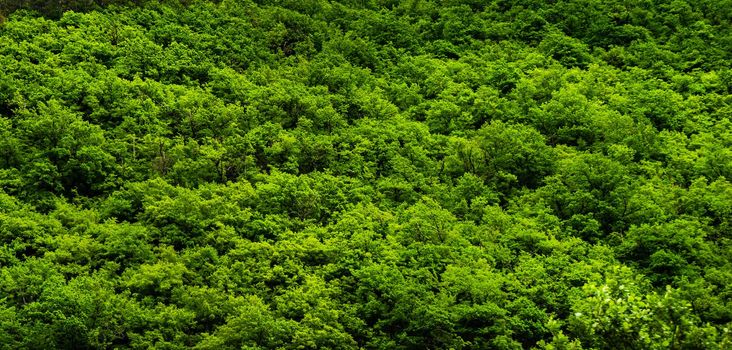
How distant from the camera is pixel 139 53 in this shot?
52688 millimetres

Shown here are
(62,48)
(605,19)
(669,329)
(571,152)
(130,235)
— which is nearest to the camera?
(669,329)

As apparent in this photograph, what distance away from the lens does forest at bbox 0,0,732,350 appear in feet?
109

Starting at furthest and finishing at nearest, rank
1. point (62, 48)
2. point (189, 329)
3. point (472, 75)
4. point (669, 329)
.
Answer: point (472, 75) → point (62, 48) → point (189, 329) → point (669, 329)

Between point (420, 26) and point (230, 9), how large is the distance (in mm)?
15057

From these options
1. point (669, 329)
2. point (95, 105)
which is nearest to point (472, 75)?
point (95, 105)

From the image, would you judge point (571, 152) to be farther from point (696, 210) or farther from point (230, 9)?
point (230, 9)

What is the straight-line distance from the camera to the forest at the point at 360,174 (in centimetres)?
3331

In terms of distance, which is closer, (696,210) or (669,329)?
(669,329)

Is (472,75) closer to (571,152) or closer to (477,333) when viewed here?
(571,152)

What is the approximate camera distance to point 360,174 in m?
45.6

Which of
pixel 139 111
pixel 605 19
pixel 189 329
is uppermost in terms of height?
pixel 605 19

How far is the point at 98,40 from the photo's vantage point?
53062 millimetres

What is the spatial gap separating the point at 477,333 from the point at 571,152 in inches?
664

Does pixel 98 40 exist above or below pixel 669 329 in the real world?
below
